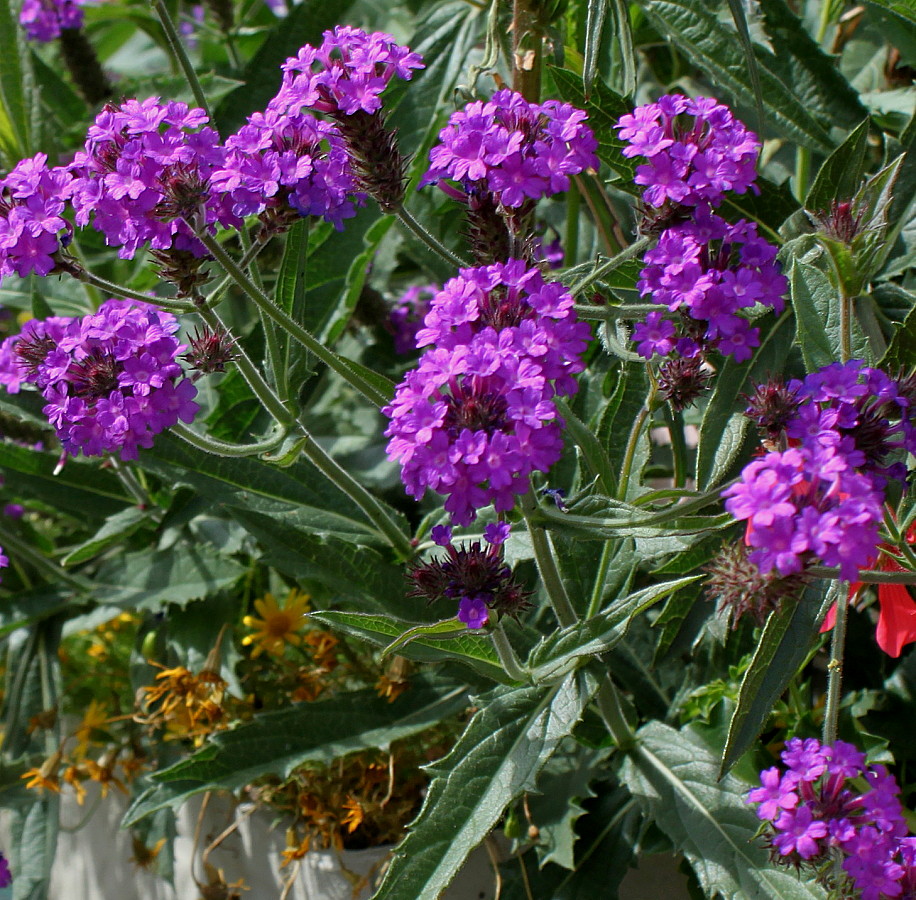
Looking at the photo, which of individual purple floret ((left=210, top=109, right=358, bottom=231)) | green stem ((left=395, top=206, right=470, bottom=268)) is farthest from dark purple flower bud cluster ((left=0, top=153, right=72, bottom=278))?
green stem ((left=395, top=206, right=470, bottom=268))

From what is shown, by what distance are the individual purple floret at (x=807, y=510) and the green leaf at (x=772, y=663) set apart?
0.17 m

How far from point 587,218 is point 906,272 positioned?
431 mm

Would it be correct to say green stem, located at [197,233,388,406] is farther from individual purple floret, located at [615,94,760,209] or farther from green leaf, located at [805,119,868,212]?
green leaf, located at [805,119,868,212]

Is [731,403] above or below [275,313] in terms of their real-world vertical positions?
below

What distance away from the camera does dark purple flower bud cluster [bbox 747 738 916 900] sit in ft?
2.39

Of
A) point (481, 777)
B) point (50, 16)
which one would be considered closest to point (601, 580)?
point (481, 777)

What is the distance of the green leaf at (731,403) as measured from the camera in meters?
0.82

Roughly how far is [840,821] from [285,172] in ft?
2.11

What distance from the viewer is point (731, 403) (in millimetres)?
916

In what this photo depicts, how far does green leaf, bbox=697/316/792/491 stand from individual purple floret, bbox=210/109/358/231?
0.36m

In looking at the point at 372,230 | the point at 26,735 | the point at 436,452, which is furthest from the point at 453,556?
the point at 26,735

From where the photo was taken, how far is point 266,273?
1.71m

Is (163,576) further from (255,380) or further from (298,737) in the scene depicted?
(255,380)

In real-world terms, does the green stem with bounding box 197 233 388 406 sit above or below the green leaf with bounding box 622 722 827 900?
above
